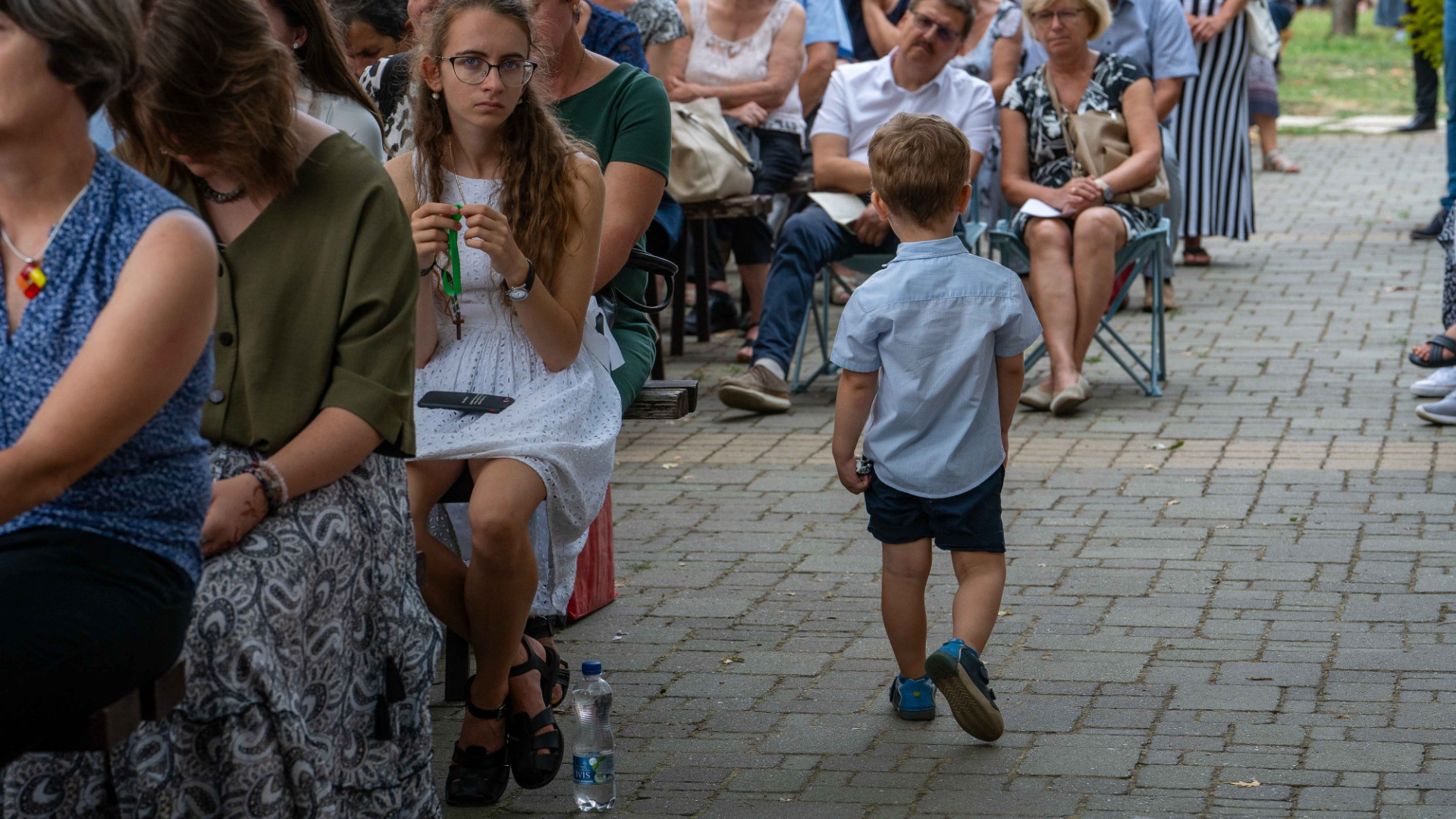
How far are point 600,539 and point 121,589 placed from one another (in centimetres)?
240

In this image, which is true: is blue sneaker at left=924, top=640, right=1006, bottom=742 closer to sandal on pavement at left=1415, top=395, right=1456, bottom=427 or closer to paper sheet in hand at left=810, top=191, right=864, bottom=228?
sandal on pavement at left=1415, top=395, right=1456, bottom=427

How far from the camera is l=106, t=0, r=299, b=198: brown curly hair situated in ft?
8.86

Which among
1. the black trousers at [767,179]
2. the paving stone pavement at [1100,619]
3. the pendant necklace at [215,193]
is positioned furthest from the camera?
the black trousers at [767,179]

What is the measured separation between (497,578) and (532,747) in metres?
0.40

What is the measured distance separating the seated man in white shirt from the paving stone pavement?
0.34 meters

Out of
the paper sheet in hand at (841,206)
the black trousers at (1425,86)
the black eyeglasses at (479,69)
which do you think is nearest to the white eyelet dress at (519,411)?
the black eyeglasses at (479,69)

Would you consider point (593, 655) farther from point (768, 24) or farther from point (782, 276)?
point (768, 24)

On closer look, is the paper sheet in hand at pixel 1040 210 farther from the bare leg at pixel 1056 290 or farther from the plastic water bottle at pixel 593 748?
the plastic water bottle at pixel 593 748

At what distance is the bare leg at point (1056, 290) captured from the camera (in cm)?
714

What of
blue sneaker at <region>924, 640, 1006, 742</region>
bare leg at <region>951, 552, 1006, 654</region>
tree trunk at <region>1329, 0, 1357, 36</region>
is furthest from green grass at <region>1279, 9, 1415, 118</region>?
blue sneaker at <region>924, 640, 1006, 742</region>

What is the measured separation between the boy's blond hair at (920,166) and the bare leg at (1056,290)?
3.31 meters

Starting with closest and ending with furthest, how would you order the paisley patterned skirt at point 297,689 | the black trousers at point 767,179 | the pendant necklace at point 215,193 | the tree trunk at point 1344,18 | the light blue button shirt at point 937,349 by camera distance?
the paisley patterned skirt at point 297,689, the pendant necklace at point 215,193, the light blue button shirt at point 937,349, the black trousers at point 767,179, the tree trunk at point 1344,18

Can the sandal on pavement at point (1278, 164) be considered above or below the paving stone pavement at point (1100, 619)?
below

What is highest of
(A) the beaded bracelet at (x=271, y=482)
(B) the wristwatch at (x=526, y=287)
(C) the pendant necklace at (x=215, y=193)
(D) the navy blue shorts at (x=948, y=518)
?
(C) the pendant necklace at (x=215, y=193)
